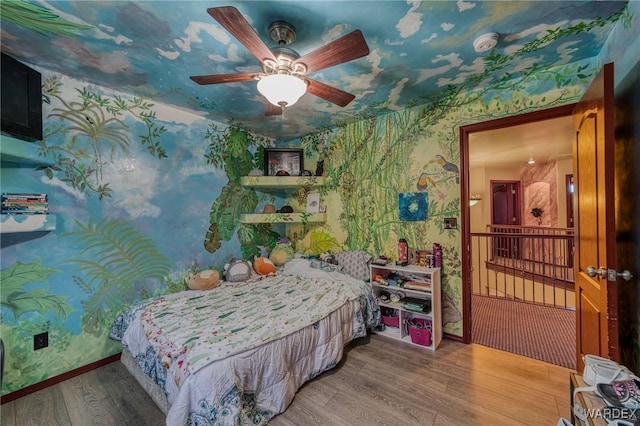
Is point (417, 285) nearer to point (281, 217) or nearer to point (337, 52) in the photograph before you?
point (281, 217)

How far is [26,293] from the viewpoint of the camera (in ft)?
6.33

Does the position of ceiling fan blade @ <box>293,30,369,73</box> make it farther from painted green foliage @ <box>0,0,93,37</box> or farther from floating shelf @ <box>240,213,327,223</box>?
floating shelf @ <box>240,213,327,223</box>

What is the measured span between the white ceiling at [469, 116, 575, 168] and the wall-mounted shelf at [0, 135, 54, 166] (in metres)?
4.24

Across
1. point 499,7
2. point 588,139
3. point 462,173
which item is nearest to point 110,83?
point 499,7

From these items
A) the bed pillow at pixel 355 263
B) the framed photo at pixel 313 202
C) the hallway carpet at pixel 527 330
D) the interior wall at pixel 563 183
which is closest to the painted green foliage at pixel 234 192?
the framed photo at pixel 313 202

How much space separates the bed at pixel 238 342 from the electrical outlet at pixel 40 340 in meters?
0.44

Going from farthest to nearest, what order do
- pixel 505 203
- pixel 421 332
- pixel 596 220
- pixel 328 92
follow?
1. pixel 505 203
2. pixel 421 332
3. pixel 328 92
4. pixel 596 220

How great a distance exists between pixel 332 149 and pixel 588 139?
253 cm

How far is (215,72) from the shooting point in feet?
6.81

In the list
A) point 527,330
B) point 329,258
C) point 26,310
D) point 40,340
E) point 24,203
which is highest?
point 24,203

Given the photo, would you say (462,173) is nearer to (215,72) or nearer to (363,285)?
(363,285)

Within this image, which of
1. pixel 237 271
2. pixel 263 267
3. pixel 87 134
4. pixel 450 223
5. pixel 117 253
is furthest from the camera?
pixel 263 267

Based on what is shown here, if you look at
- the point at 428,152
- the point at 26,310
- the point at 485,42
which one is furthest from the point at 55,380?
the point at 485,42

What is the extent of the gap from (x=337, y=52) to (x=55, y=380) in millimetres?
3267
